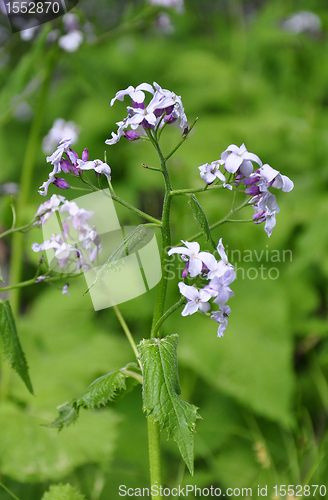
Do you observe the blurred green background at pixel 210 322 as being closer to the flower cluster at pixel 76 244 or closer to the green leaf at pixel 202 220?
the flower cluster at pixel 76 244

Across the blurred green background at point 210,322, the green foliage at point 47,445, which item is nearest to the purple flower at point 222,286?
the blurred green background at point 210,322

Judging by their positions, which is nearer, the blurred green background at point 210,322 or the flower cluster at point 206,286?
the flower cluster at point 206,286

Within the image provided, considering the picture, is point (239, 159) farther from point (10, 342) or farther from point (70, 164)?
point (10, 342)

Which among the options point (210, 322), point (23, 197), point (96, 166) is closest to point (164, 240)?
point (96, 166)

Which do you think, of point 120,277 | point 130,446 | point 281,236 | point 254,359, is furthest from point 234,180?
point 281,236

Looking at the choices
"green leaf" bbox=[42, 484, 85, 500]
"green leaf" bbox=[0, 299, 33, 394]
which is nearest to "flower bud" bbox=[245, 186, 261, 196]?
"green leaf" bbox=[0, 299, 33, 394]

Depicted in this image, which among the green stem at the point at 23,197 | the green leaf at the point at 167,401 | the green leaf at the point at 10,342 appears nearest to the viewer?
the green leaf at the point at 167,401
